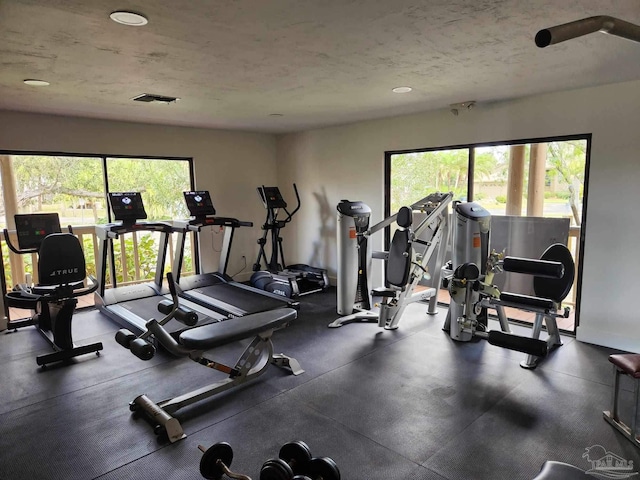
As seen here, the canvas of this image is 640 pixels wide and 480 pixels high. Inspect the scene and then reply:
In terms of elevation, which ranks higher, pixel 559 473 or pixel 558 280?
pixel 558 280

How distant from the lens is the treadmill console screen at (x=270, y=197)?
6000 mm

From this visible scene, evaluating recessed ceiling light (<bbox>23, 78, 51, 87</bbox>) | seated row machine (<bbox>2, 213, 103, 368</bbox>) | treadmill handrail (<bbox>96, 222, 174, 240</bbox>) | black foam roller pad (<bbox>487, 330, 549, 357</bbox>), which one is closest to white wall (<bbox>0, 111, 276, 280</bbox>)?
treadmill handrail (<bbox>96, 222, 174, 240</bbox>)

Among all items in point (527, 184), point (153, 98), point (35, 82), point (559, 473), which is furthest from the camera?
point (527, 184)

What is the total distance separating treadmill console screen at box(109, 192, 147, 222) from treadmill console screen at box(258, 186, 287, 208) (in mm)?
1712

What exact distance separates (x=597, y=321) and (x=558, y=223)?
0.99 m

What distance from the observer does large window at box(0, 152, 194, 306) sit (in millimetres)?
4621

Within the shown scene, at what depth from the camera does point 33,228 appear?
4043 mm

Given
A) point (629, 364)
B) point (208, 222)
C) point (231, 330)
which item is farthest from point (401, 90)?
point (208, 222)

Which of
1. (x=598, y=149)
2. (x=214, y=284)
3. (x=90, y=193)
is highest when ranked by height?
(x=598, y=149)

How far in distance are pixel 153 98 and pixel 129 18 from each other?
1.91 metres

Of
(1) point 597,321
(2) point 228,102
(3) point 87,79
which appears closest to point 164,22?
(3) point 87,79

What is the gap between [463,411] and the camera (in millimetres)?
2740

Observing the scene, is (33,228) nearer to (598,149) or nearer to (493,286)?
(493,286)

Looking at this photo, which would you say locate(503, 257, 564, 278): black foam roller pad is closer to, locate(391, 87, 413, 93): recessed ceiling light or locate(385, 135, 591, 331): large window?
locate(385, 135, 591, 331): large window
